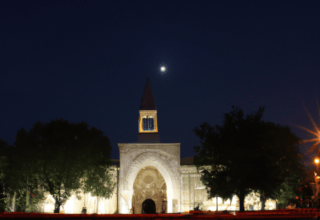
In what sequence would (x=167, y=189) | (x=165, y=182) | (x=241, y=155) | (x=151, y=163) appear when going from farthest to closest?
(x=165, y=182), (x=151, y=163), (x=167, y=189), (x=241, y=155)

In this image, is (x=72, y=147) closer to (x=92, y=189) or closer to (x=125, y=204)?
(x=92, y=189)

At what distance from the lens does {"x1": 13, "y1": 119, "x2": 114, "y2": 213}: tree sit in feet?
109

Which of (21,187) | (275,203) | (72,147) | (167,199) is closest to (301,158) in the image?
(275,203)

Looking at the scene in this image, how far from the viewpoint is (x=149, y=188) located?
4603 cm

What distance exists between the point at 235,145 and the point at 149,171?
18840 mm

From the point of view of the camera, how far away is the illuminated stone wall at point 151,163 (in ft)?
137

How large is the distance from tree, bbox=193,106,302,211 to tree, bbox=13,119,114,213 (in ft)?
36.6

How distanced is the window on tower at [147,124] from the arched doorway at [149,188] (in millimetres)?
5054

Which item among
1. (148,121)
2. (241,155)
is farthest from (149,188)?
(241,155)

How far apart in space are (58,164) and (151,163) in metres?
13.8

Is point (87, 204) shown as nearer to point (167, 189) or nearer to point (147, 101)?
point (167, 189)

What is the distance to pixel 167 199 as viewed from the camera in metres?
42.4

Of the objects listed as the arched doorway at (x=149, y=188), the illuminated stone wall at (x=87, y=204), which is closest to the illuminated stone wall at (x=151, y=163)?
the illuminated stone wall at (x=87, y=204)

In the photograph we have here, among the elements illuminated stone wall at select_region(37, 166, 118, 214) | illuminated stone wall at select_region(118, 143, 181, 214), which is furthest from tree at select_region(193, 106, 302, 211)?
illuminated stone wall at select_region(37, 166, 118, 214)
